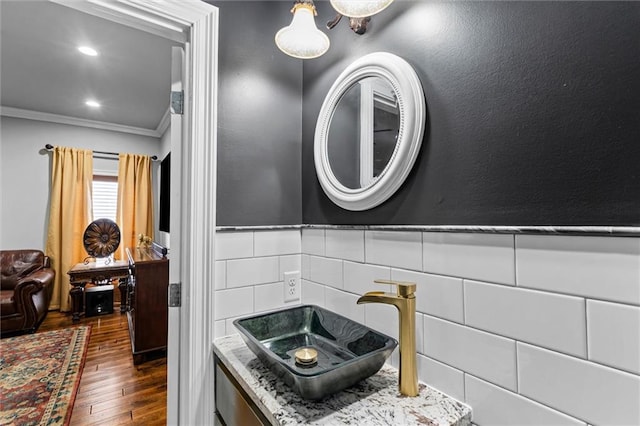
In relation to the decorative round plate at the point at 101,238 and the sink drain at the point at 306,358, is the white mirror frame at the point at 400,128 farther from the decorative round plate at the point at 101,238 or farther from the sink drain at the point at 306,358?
the decorative round plate at the point at 101,238

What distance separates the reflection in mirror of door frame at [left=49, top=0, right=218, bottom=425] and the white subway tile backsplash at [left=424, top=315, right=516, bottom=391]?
72 cm

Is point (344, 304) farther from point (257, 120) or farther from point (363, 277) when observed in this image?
point (257, 120)

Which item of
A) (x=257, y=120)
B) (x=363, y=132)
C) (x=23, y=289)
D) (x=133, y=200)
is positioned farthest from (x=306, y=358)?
(x=133, y=200)

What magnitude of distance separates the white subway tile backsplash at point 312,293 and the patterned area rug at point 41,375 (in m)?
1.71

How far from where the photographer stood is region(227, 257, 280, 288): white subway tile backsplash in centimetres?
105

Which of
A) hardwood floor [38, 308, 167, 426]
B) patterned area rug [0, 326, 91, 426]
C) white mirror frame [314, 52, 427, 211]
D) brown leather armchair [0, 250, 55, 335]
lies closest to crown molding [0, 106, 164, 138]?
brown leather armchair [0, 250, 55, 335]

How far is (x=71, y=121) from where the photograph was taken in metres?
3.78

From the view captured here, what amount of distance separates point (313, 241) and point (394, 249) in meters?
0.40

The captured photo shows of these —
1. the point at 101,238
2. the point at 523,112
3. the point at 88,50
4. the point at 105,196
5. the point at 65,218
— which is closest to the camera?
the point at 523,112

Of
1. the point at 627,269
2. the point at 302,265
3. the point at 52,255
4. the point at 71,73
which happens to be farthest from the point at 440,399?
the point at 52,255

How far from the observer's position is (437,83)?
2.47 feet

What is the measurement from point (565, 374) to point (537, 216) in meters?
0.29

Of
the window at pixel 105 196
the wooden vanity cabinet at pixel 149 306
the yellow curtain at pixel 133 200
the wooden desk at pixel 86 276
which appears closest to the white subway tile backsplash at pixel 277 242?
the wooden vanity cabinet at pixel 149 306

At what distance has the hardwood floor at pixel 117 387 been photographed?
1.73 metres
